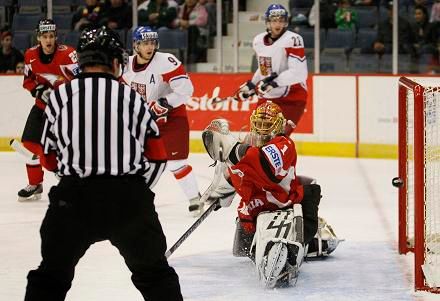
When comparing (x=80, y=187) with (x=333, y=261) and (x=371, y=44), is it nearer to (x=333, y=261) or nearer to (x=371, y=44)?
(x=333, y=261)

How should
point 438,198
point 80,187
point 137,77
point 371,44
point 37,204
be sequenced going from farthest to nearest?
point 371,44 < point 37,204 < point 137,77 < point 438,198 < point 80,187

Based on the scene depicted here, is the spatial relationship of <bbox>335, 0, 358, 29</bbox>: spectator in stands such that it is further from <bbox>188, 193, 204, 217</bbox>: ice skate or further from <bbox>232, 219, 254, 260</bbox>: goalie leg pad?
<bbox>232, 219, 254, 260</bbox>: goalie leg pad

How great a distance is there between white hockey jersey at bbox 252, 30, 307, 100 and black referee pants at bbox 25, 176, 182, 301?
435cm

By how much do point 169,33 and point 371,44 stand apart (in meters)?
1.85

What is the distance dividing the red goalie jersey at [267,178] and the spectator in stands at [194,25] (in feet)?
17.9

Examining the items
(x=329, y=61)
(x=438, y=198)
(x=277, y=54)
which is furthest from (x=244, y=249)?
(x=329, y=61)

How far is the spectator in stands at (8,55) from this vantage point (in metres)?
10.3

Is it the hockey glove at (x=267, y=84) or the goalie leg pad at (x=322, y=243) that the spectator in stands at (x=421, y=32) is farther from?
the goalie leg pad at (x=322, y=243)

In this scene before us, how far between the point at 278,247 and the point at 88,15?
636cm

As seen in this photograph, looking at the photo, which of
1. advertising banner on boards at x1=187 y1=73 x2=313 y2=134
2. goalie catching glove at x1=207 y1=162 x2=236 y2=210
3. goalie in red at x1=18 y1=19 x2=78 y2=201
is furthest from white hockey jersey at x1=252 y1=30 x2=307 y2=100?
goalie catching glove at x1=207 y1=162 x2=236 y2=210

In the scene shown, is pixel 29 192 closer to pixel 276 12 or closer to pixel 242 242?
pixel 276 12

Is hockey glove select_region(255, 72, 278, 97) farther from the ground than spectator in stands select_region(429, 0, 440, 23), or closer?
closer

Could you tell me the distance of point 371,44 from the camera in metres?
9.85

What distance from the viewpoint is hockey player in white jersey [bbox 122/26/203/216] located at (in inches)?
260
